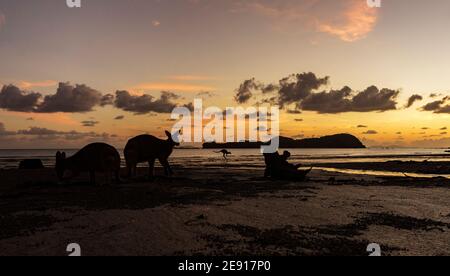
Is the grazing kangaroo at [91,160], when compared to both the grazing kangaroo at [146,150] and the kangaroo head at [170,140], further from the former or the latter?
the kangaroo head at [170,140]

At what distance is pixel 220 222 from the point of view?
10477 mm

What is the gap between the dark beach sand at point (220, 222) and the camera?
7.92 meters

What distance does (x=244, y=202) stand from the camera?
14.2 metres

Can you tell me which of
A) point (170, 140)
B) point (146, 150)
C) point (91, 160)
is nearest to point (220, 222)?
point (91, 160)

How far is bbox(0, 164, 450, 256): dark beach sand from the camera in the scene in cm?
792

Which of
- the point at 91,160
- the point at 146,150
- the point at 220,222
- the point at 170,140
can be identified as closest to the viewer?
the point at 220,222

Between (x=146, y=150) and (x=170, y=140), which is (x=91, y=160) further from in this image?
(x=170, y=140)

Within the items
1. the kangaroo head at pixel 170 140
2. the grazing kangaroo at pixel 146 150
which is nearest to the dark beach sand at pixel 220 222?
the grazing kangaroo at pixel 146 150

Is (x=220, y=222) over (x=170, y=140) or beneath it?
beneath

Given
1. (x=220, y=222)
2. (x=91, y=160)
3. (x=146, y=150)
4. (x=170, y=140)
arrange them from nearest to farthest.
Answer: (x=220, y=222), (x=91, y=160), (x=146, y=150), (x=170, y=140)

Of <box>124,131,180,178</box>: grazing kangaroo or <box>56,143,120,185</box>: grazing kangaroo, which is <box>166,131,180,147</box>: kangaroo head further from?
Answer: <box>56,143,120,185</box>: grazing kangaroo

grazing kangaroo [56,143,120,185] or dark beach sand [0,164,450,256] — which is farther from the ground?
grazing kangaroo [56,143,120,185]

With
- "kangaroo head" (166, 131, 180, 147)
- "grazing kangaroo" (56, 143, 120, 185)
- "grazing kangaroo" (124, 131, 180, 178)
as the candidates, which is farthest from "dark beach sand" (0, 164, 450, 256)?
"kangaroo head" (166, 131, 180, 147)

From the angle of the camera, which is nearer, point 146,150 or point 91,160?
point 91,160
